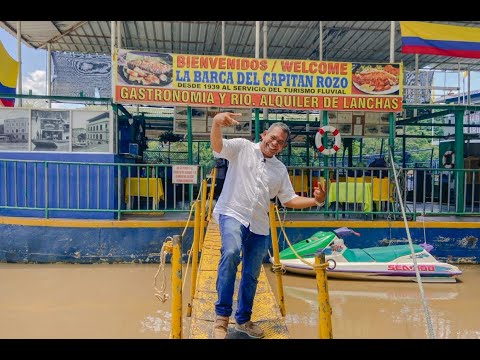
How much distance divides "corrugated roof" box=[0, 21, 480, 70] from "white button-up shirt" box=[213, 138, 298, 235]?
860 cm

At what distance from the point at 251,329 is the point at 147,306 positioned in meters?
2.24

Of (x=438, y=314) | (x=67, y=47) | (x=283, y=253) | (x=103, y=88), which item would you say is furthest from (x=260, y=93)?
(x=67, y=47)

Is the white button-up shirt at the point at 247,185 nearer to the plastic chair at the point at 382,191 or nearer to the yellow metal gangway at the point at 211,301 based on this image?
the yellow metal gangway at the point at 211,301

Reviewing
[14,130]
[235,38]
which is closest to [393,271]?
[14,130]

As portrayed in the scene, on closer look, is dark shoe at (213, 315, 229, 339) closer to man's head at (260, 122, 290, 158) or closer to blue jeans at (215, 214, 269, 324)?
blue jeans at (215, 214, 269, 324)

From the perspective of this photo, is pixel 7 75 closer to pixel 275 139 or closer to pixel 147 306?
pixel 147 306

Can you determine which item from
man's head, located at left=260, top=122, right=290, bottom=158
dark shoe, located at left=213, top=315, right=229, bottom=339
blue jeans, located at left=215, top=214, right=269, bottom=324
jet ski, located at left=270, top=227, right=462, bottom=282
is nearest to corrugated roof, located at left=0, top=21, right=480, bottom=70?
jet ski, located at left=270, top=227, right=462, bottom=282

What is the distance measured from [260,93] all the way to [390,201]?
3138 millimetres

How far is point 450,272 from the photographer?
6363 millimetres

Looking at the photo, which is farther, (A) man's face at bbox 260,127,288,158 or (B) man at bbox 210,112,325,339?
(A) man's face at bbox 260,127,288,158

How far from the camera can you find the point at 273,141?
3.19m

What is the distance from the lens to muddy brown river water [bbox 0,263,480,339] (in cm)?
439

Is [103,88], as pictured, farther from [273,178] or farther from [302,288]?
[273,178]

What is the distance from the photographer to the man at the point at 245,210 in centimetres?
302
